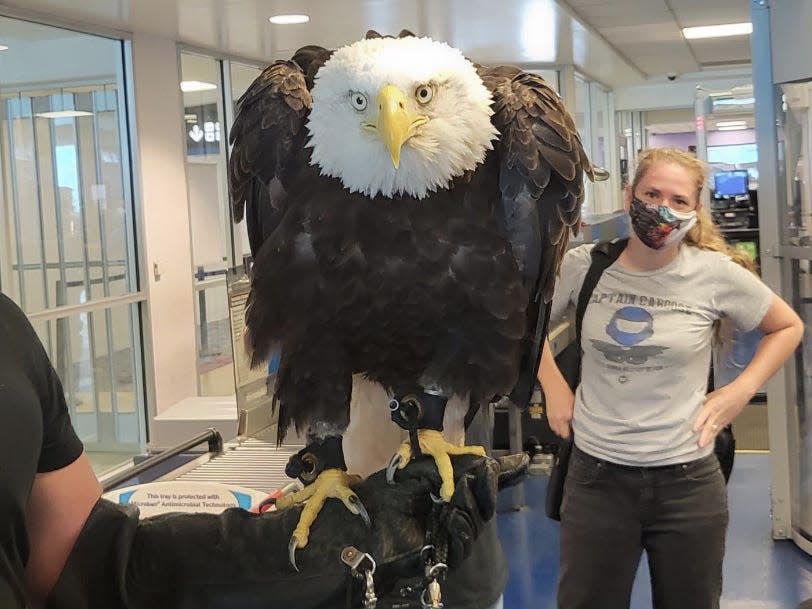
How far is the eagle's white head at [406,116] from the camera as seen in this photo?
4.00ft

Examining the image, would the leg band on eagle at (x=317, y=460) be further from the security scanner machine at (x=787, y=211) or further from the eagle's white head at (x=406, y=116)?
the security scanner machine at (x=787, y=211)

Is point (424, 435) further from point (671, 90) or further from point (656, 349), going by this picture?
Answer: point (671, 90)

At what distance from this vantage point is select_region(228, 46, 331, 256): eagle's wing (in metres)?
Result: 1.32

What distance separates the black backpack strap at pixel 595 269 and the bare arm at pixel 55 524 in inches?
50.2

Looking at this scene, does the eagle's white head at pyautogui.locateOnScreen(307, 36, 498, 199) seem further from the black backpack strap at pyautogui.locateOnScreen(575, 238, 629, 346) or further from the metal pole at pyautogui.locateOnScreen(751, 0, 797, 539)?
the metal pole at pyautogui.locateOnScreen(751, 0, 797, 539)

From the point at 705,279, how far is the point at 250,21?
3.94m

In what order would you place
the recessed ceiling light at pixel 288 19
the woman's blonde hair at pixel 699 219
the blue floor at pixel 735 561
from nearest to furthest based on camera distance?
the woman's blonde hair at pixel 699 219 → the blue floor at pixel 735 561 → the recessed ceiling light at pixel 288 19

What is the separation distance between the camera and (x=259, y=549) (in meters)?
1.22

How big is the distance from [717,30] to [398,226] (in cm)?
752

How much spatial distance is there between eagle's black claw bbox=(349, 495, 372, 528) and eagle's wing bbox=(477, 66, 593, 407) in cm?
41

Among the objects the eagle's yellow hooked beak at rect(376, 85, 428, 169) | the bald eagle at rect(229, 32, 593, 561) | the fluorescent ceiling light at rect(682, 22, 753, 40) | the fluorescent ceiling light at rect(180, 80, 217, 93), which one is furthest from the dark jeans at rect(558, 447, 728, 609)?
the fluorescent ceiling light at rect(682, 22, 753, 40)

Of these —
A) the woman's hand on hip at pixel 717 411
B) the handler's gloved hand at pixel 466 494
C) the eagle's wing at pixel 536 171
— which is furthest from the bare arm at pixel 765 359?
the handler's gloved hand at pixel 466 494

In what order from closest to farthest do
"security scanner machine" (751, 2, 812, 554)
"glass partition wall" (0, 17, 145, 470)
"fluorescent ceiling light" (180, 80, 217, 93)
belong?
1. "security scanner machine" (751, 2, 812, 554)
2. "glass partition wall" (0, 17, 145, 470)
3. "fluorescent ceiling light" (180, 80, 217, 93)

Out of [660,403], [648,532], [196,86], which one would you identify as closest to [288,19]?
[196,86]
